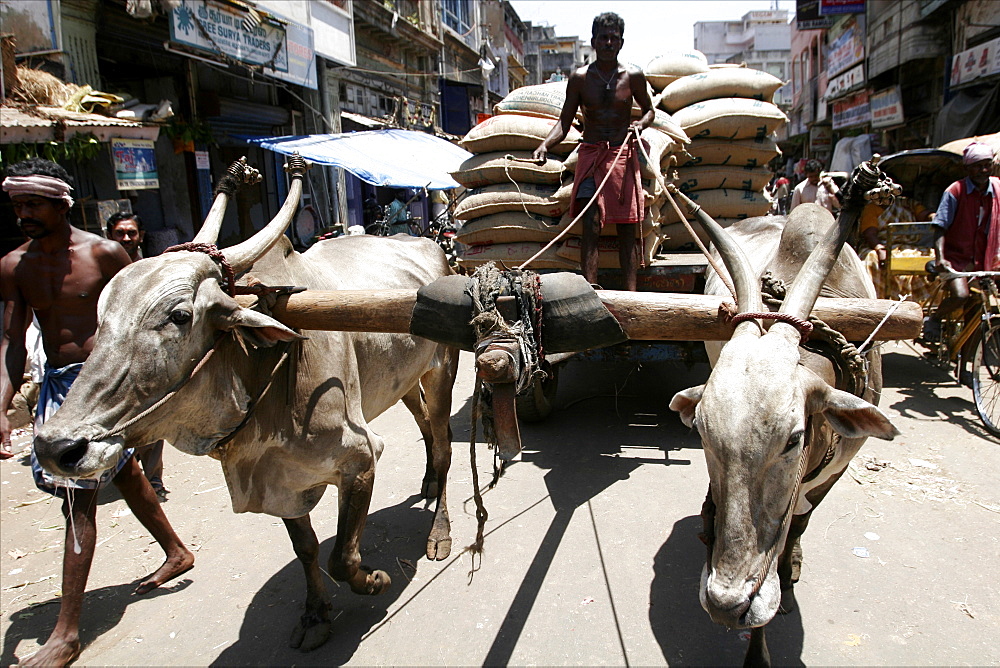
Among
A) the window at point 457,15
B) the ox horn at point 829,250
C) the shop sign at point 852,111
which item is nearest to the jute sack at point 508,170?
the ox horn at point 829,250

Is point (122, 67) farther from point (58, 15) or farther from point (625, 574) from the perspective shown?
point (625, 574)

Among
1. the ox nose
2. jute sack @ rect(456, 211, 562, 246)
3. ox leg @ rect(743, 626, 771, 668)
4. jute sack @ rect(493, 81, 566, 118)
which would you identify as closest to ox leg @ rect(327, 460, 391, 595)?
the ox nose

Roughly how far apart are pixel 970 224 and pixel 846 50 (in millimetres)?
16378

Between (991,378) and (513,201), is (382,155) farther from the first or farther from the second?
(991,378)

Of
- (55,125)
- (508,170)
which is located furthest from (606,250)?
(55,125)

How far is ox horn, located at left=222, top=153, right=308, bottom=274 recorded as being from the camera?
8.04ft

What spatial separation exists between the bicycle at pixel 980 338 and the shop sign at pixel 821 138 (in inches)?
813

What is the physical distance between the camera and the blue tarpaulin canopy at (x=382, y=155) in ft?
32.3

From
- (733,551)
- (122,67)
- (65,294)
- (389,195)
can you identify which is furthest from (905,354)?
(389,195)

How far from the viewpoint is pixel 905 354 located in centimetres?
737

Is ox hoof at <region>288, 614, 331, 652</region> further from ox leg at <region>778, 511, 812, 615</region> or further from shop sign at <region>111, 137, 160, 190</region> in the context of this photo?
shop sign at <region>111, 137, 160, 190</region>

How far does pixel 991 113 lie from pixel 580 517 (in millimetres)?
12528

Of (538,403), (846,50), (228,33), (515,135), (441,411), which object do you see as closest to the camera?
(441,411)

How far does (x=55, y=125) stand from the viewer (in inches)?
223
